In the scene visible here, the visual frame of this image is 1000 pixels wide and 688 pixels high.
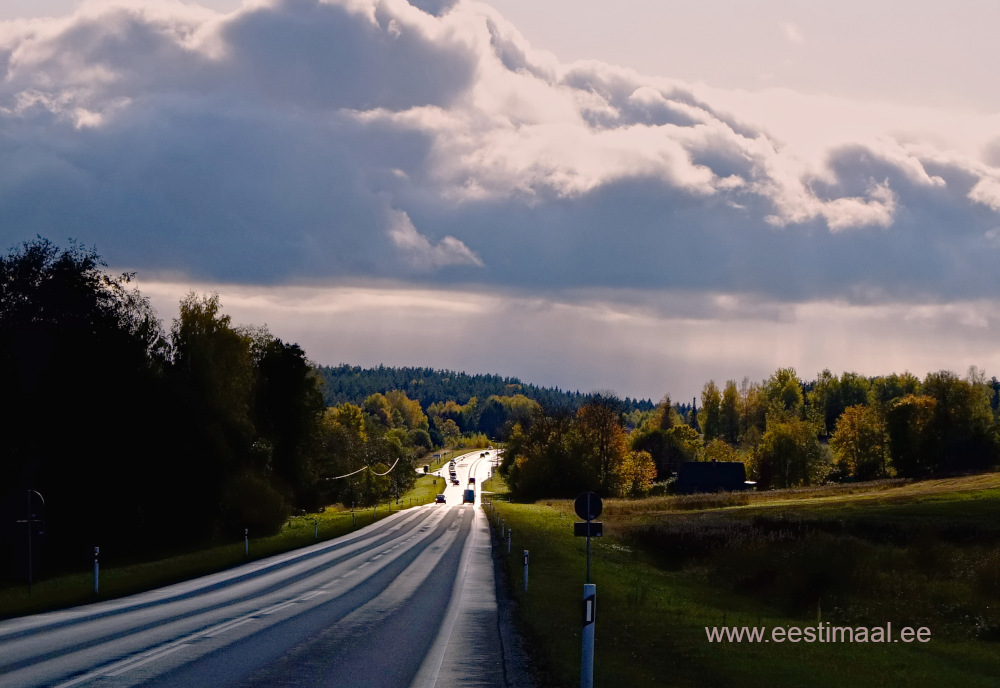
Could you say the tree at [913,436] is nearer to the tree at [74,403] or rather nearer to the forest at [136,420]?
the forest at [136,420]

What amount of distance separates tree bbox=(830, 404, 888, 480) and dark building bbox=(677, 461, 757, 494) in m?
22.2

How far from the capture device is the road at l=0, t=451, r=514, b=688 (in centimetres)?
1477

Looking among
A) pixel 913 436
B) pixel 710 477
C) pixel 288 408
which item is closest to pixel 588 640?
pixel 288 408

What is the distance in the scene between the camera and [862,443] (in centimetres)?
14812

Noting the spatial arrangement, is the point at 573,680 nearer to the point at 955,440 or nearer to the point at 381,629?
the point at 381,629

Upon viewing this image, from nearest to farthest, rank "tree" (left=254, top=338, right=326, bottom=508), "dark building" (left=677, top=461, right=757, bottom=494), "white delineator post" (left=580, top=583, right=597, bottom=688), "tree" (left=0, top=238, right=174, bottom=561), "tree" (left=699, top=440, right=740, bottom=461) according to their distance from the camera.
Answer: "white delineator post" (left=580, top=583, right=597, bottom=688) < "tree" (left=0, top=238, right=174, bottom=561) < "tree" (left=254, top=338, right=326, bottom=508) < "dark building" (left=677, top=461, right=757, bottom=494) < "tree" (left=699, top=440, right=740, bottom=461)

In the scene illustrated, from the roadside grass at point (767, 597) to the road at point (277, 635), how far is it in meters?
1.68

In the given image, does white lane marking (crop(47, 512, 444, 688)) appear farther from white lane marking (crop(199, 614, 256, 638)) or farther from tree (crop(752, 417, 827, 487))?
tree (crop(752, 417, 827, 487))

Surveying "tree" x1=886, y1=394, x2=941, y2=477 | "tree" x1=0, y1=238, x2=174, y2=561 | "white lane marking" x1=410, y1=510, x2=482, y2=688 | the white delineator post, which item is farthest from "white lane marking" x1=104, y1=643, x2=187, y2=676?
"tree" x1=886, y1=394, x2=941, y2=477

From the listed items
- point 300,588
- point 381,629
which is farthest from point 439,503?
point 381,629

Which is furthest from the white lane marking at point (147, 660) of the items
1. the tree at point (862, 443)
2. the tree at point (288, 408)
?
the tree at point (862, 443)

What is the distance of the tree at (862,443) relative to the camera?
14438 cm

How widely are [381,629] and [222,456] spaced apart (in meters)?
40.6

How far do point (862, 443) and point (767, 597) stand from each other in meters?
124
